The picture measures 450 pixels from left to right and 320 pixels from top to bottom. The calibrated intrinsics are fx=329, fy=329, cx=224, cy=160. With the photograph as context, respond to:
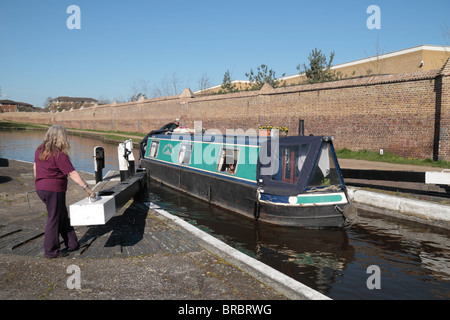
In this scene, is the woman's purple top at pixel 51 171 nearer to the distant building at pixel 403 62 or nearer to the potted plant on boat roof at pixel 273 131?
the potted plant on boat roof at pixel 273 131

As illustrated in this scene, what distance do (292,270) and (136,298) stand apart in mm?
2509

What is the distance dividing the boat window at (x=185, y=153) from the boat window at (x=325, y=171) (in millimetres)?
4645

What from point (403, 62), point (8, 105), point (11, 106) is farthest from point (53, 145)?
point (11, 106)

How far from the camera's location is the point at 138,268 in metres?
3.77

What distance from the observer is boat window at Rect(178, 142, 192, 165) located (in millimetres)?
10236

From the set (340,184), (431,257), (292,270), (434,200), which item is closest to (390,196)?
(434,200)

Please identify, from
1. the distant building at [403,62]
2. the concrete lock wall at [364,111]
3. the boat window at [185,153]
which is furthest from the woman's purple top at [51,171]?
the distant building at [403,62]

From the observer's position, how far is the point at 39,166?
3.88m

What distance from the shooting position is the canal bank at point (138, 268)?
321 cm

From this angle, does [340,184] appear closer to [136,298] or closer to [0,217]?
[136,298]

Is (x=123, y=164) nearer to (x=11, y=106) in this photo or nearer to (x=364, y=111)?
(x=364, y=111)

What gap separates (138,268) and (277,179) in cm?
387

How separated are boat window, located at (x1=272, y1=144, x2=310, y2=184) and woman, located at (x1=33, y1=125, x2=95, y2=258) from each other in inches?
160

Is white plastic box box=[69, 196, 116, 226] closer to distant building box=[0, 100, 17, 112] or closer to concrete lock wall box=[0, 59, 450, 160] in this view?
concrete lock wall box=[0, 59, 450, 160]
